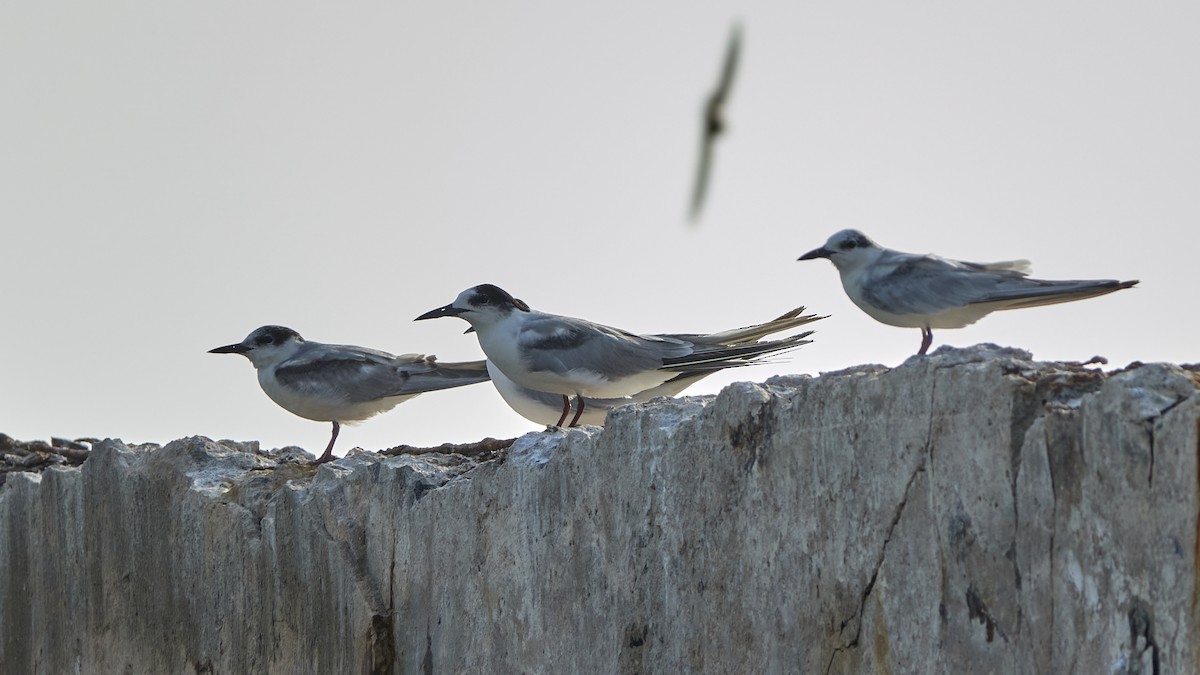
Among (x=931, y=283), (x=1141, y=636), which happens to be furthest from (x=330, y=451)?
(x=1141, y=636)

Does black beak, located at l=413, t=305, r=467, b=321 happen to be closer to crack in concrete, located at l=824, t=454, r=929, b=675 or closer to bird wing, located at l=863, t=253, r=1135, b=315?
bird wing, located at l=863, t=253, r=1135, b=315

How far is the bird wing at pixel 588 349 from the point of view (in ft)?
26.5

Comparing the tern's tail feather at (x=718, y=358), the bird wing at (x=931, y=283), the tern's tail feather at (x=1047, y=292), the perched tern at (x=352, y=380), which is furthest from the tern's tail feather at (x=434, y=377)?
the tern's tail feather at (x=1047, y=292)

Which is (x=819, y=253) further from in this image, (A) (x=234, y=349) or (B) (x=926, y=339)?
(A) (x=234, y=349)

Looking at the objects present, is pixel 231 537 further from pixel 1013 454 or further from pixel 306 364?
pixel 1013 454

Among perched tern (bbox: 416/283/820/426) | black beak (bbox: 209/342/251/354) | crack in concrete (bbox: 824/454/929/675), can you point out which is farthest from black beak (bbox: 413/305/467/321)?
crack in concrete (bbox: 824/454/929/675)

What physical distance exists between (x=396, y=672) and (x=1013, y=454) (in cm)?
341

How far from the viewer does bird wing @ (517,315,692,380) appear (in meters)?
8.07

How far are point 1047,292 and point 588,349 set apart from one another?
2381 millimetres

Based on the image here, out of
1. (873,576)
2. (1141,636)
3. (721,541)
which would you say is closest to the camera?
(1141,636)

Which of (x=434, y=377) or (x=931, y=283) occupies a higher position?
(x=931, y=283)

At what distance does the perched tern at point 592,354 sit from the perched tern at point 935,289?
0.52 meters

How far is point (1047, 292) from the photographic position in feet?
22.9

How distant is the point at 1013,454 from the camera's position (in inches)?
174
